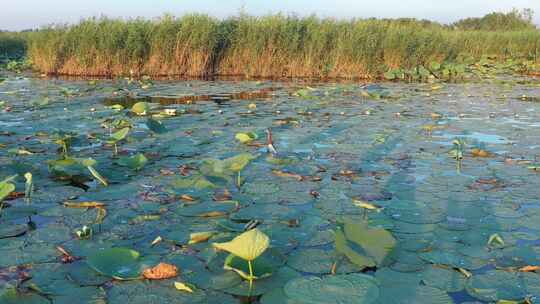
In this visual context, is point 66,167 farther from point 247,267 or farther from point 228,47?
point 228,47

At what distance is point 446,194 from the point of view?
2.78m

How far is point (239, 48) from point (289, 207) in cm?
866

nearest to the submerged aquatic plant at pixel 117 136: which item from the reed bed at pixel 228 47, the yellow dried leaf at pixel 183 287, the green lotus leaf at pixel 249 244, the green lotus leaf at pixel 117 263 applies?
the green lotus leaf at pixel 117 263

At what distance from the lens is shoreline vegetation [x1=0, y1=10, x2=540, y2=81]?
1023cm

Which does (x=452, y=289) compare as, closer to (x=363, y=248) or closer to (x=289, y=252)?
(x=363, y=248)

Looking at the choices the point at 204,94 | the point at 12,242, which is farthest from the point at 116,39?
the point at 12,242

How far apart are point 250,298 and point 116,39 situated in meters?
9.38

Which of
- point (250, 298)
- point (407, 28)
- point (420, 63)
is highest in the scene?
point (407, 28)

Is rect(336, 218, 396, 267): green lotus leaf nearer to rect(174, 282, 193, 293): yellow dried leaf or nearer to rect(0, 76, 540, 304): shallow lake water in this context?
rect(0, 76, 540, 304): shallow lake water

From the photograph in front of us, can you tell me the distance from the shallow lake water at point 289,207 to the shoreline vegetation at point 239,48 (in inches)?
194

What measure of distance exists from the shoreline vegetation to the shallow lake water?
4926 millimetres

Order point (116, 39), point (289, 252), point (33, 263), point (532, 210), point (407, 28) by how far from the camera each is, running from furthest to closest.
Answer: point (407, 28)
point (116, 39)
point (532, 210)
point (289, 252)
point (33, 263)

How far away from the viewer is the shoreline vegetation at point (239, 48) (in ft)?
33.6

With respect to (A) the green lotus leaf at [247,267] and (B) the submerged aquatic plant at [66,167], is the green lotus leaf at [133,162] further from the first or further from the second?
(A) the green lotus leaf at [247,267]
